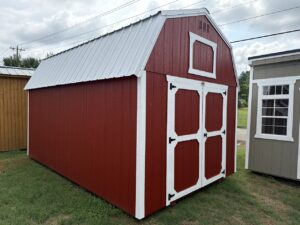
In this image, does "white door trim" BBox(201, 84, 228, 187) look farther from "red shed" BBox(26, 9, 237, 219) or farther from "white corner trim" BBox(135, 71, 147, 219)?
"white corner trim" BBox(135, 71, 147, 219)

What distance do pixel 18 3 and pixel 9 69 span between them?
91.5 inches

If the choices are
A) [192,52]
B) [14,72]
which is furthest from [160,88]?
[14,72]

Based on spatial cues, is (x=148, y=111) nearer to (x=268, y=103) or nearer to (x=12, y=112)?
(x=268, y=103)

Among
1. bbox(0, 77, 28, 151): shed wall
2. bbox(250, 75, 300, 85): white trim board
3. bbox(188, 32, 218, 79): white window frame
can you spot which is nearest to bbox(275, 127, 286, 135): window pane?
bbox(250, 75, 300, 85): white trim board

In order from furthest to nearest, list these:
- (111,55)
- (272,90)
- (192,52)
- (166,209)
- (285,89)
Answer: (272,90) < (285,89) < (192,52) < (111,55) < (166,209)

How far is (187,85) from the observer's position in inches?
155

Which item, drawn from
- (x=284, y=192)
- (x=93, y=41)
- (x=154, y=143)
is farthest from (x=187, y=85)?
(x=284, y=192)

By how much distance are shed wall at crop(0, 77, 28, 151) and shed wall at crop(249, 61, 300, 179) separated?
7.57 m

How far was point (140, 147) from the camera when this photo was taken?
3.18 meters

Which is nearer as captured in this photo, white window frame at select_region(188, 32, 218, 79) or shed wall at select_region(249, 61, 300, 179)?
white window frame at select_region(188, 32, 218, 79)

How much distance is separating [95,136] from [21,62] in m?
27.0

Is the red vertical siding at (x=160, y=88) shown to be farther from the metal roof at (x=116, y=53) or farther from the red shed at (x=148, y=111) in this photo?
the metal roof at (x=116, y=53)

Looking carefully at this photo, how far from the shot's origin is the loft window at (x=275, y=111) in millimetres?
5066

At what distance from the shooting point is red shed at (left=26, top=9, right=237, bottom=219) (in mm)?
3283
